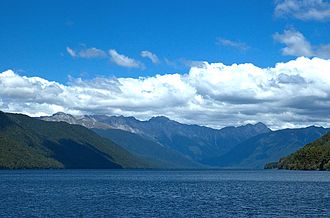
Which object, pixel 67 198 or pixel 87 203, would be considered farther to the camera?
pixel 67 198

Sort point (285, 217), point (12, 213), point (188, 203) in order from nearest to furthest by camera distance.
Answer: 1. point (285, 217)
2. point (12, 213)
3. point (188, 203)

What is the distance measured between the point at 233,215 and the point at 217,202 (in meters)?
27.5

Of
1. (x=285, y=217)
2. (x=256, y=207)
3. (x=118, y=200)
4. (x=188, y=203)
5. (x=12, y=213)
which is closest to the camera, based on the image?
(x=285, y=217)

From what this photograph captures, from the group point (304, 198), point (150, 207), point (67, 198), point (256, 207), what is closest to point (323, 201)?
point (304, 198)

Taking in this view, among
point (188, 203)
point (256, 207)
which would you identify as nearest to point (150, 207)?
point (188, 203)

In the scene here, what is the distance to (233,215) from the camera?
3962 inches

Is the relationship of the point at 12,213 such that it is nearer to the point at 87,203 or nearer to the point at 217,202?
the point at 87,203

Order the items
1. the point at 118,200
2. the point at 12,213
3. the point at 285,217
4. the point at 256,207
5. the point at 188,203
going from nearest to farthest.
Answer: the point at 285,217
the point at 12,213
the point at 256,207
the point at 188,203
the point at 118,200

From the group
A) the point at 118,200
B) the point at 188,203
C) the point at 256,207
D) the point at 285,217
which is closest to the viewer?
the point at 285,217

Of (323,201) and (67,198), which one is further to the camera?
(67,198)

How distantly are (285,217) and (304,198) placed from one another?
136 feet

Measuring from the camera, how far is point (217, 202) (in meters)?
128

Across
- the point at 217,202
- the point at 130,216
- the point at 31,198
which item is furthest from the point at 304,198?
the point at 31,198

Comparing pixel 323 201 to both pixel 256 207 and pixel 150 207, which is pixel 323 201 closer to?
pixel 256 207
